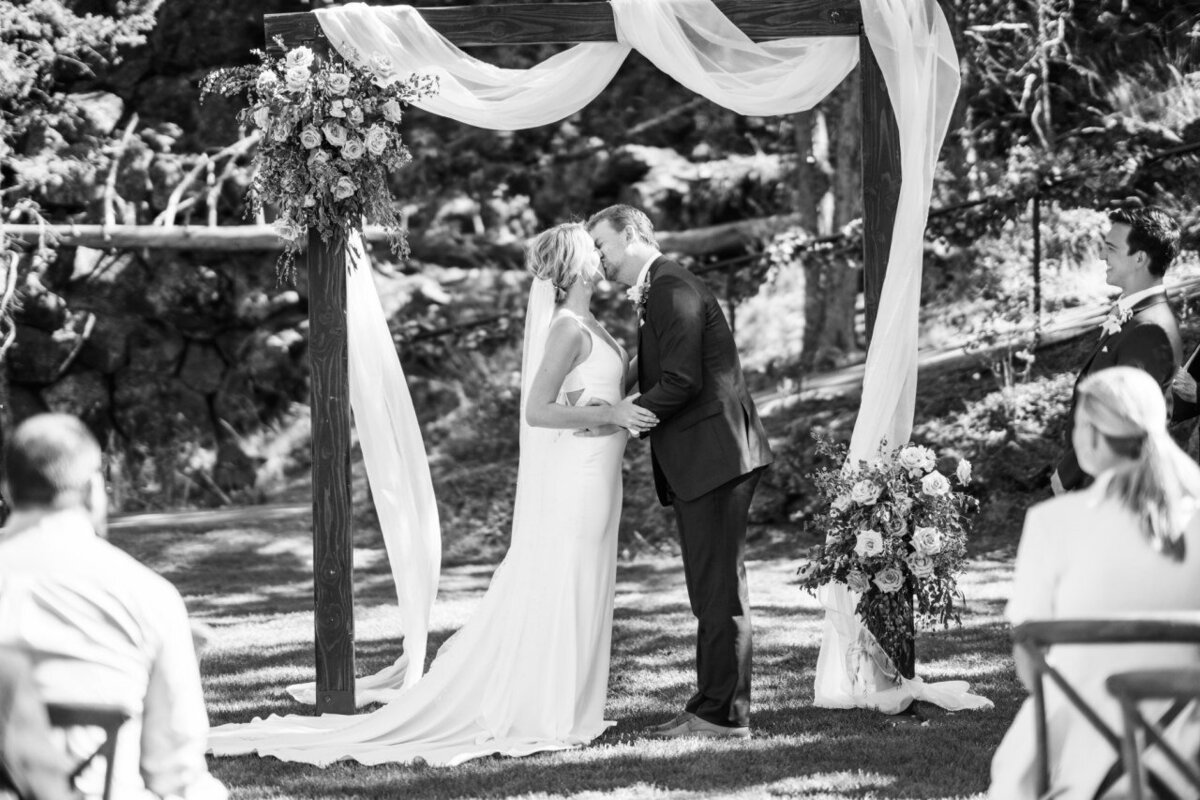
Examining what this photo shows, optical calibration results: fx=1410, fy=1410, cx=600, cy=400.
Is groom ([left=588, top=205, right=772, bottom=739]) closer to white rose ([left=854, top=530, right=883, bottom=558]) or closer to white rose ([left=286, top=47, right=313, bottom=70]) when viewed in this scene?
white rose ([left=854, top=530, right=883, bottom=558])

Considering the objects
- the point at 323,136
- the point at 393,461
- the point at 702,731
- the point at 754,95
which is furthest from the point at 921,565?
the point at 323,136

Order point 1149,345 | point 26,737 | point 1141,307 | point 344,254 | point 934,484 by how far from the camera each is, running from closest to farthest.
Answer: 1. point 26,737
2. point 1149,345
3. point 1141,307
4. point 934,484
5. point 344,254

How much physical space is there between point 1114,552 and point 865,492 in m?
2.52

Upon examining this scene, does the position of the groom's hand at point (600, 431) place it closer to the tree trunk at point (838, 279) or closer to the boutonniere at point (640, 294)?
the boutonniere at point (640, 294)

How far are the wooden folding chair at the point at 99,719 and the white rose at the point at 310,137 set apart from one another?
356cm

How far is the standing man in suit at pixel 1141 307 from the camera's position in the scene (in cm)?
505

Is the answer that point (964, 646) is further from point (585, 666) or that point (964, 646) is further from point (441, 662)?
point (441, 662)

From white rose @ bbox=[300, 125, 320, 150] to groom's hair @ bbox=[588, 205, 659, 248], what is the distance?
1226 millimetres

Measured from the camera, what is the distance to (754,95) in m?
6.27

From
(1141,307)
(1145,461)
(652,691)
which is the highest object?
(1141,307)

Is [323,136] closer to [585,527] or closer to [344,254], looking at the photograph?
[344,254]

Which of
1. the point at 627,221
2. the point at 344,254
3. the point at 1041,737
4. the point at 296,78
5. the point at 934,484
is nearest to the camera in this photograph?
the point at 1041,737

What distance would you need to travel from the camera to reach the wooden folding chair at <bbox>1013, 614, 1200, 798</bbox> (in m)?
2.86

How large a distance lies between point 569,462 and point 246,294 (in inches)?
465
